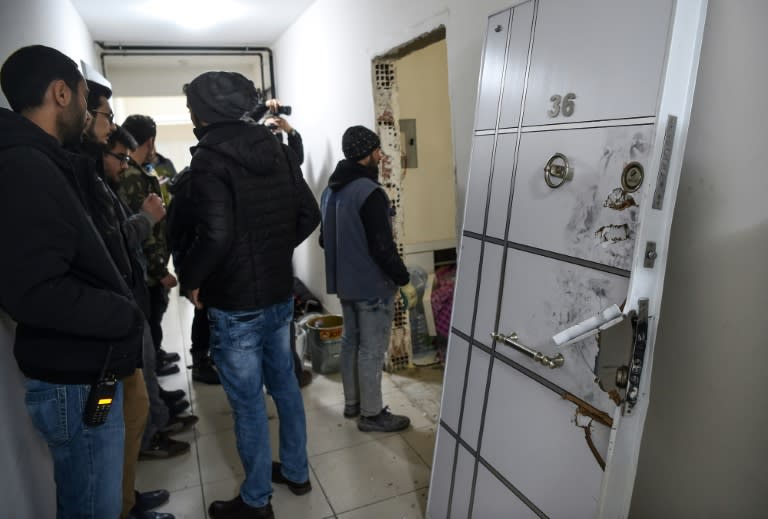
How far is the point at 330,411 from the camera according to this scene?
267cm

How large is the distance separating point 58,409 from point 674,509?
153 cm

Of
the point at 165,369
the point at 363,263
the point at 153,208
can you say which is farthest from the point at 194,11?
the point at 363,263

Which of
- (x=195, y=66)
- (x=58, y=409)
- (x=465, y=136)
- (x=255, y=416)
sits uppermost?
(x=195, y=66)

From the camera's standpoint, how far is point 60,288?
1.06 metres

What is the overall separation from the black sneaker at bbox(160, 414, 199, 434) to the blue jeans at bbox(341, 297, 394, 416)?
2.77ft

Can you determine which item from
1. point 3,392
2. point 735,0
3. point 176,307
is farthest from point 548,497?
point 176,307

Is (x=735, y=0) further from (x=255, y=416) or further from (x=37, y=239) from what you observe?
(x=255, y=416)

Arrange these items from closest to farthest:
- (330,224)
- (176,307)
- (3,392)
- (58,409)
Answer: (58,409) < (3,392) < (330,224) < (176,307)

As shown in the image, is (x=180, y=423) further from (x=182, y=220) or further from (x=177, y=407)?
(x=182, y=220)

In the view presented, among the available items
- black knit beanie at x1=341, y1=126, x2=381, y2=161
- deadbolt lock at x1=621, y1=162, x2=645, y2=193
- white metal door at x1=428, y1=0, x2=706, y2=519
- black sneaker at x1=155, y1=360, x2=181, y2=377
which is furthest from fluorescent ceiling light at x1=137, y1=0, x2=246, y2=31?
deadbolt lock at x1=621, y1=162, x2=645, y2=193

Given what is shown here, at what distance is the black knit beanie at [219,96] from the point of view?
1.57m

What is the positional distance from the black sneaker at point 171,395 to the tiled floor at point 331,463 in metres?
0.09

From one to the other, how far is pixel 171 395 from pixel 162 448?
49 centimetres

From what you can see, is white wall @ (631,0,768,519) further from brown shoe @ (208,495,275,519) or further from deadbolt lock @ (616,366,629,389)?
brown shoe @ (208,495,275,519)
